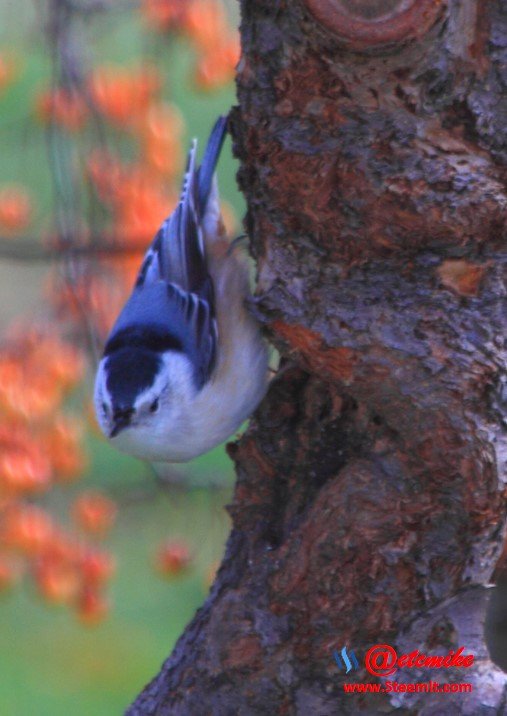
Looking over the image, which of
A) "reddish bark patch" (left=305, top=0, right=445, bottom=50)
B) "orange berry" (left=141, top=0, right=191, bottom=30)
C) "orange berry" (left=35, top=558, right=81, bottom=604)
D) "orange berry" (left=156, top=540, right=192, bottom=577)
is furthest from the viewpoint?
"orange berry" (left=35, top=558, right=81, bottom=604)

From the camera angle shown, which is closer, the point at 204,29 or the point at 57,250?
the point at 57,250

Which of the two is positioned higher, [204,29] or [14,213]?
[204,29]

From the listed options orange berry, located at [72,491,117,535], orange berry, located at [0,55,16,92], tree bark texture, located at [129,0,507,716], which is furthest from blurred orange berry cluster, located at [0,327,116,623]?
tree bark texture, located at [129,0,507,716]

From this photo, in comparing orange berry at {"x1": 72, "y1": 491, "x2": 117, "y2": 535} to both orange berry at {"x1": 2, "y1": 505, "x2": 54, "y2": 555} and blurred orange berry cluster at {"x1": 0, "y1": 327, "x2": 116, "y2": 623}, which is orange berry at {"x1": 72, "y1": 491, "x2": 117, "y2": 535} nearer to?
blurred orange berry cluster at {"x1": 0, "y1": 327, "x2": 116, "y2": 623}

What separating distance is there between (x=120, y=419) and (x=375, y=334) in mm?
604

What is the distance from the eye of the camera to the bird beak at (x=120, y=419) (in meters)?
2.12

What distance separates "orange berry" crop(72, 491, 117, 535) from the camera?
9.80 ft

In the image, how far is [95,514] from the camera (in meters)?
2.98

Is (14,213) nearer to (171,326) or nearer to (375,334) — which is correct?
(171,326)

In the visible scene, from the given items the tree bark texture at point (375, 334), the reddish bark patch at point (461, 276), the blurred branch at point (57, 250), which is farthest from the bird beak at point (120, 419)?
the reddish bark patch at point (461, 276)

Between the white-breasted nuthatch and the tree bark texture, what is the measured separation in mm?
299

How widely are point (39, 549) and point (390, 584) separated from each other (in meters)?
1.45

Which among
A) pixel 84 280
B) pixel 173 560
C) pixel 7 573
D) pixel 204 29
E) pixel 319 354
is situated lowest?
pixel 7 573

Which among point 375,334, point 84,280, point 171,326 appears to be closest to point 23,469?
point 84,280
